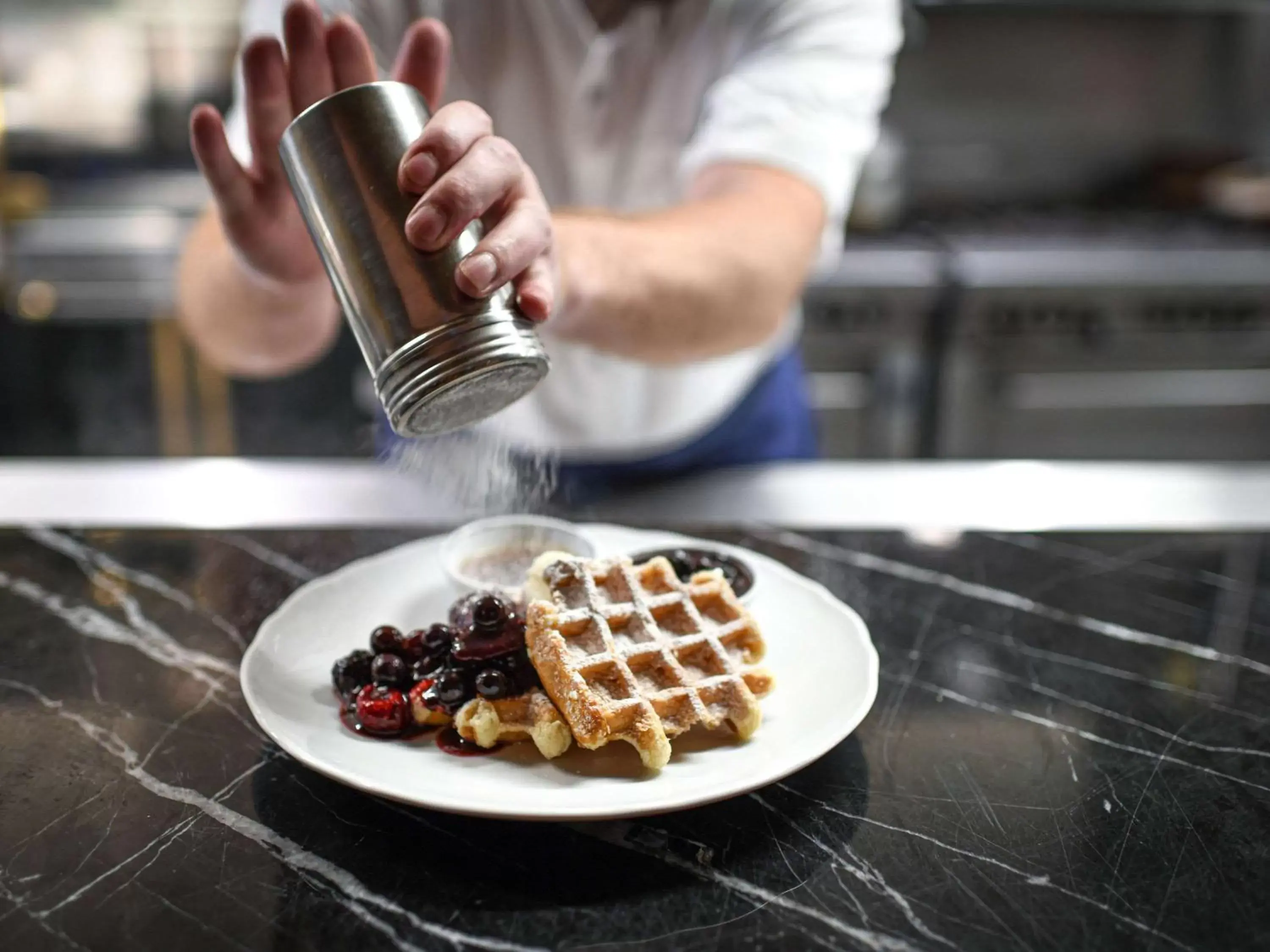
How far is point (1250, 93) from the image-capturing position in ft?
11.8

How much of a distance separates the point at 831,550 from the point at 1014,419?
1649mm

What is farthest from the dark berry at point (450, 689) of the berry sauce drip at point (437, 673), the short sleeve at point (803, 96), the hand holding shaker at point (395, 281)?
the short sleeve at point (803, 96)

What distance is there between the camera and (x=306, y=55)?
1224 millimetres

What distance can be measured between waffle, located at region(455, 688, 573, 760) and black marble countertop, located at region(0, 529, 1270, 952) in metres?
0.07

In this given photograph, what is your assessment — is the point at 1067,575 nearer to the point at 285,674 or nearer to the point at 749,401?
the point at 749,401

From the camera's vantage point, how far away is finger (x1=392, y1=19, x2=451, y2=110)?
1304mm

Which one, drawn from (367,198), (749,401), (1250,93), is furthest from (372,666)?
(1250,93)

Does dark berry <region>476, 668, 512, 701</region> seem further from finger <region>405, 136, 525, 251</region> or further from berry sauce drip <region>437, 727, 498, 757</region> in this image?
finger <region>405, 136, 525, 251</region>

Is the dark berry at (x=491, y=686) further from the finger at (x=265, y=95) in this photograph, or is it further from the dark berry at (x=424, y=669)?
the finger at (x=265, y=95)

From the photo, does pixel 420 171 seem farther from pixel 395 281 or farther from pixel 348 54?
pixel 348 54

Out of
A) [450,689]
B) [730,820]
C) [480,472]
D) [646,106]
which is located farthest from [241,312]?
[730,820]

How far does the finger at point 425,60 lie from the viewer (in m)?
1.30

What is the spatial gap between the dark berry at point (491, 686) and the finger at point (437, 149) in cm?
40

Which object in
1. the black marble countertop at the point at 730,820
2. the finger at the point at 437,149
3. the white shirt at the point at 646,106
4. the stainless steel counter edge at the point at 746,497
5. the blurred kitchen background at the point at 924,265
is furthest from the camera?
the blurred kitchen background at the point at 924,265
